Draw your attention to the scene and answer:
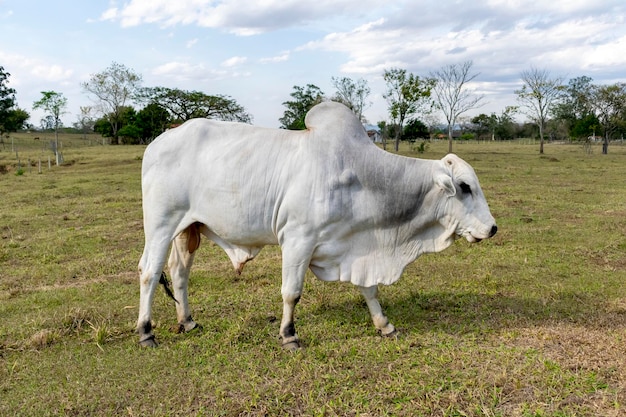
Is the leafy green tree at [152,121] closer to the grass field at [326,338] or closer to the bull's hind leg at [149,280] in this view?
the grass field at [326,338]

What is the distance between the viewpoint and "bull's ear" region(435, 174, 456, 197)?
4.30 m

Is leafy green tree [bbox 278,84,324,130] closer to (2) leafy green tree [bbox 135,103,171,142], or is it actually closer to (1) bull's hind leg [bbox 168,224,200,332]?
(2) leafy green tree [bbox 135,103,171,142]

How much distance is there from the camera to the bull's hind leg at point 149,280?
4.55 m

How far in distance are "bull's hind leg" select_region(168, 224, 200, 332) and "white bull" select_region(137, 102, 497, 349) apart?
31 cm

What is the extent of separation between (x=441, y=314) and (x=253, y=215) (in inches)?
81.8

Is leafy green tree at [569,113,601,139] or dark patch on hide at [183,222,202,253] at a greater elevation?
leafy green tree at [569,113,601,139]

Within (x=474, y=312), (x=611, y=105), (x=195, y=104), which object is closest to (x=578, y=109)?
(x=611, y=105)

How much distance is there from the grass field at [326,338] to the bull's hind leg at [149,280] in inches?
5.2

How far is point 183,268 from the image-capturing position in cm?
500

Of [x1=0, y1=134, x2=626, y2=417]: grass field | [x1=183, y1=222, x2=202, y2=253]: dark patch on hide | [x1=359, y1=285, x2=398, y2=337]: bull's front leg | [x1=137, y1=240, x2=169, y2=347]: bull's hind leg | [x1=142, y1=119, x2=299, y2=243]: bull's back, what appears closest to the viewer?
[x1=0, y1=134, x2=626, y2=417]: grass field

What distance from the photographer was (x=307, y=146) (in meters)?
4.45

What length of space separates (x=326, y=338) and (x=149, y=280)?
1.56m

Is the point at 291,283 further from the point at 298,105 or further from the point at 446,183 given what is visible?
the point at 298,105

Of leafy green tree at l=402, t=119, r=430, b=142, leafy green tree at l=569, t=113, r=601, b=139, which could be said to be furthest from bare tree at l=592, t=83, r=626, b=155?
leafy green tree at l=402, t=119, r=430, b=142
